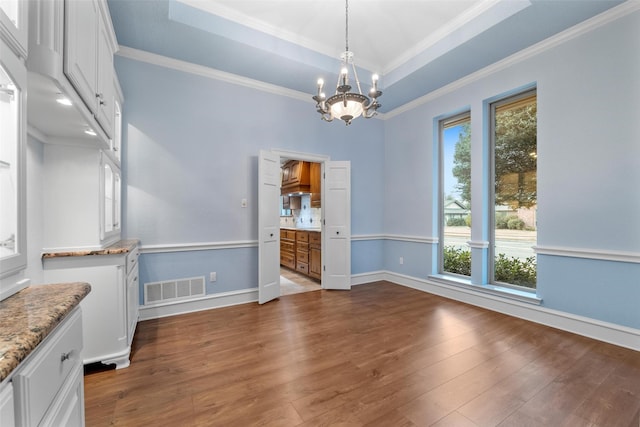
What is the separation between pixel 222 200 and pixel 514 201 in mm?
3709

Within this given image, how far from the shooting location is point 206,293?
3.37 metres

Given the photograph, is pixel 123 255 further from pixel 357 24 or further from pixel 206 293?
pixel 357 24

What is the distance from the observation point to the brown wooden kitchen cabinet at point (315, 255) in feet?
15.3

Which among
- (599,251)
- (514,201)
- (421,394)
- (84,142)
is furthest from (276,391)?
(514,201)

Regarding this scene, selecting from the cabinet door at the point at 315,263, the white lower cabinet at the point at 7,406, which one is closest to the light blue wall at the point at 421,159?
the cabinet door at the point at 315,263

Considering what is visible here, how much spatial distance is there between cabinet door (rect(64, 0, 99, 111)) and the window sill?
13.9 feet

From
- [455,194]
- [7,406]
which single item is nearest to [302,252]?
[455,194]

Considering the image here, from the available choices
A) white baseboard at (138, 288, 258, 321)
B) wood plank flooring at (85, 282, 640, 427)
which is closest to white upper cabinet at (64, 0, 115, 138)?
wood plank flooring at (85, 282, 640, 427)

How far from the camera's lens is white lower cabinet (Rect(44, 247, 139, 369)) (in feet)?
6.29

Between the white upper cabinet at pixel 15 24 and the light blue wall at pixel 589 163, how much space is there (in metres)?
4.03

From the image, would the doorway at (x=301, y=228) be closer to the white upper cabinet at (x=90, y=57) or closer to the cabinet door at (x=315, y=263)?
the cabinet door at (x=315, y=263)

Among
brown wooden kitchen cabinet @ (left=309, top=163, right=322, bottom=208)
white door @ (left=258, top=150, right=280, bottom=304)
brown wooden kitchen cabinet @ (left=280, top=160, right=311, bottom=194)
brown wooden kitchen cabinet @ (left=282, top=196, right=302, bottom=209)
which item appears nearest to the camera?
white door @ (left=258, top=150, right=280, bottom=304)

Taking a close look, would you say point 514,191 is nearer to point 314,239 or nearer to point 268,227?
point 314,239

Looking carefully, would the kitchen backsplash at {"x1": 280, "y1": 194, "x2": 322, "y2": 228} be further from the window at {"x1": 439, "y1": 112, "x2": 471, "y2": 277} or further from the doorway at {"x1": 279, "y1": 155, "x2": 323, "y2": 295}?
the window at {"x1": 439, "y1": 112, "x2": 471, "y2": 277}
